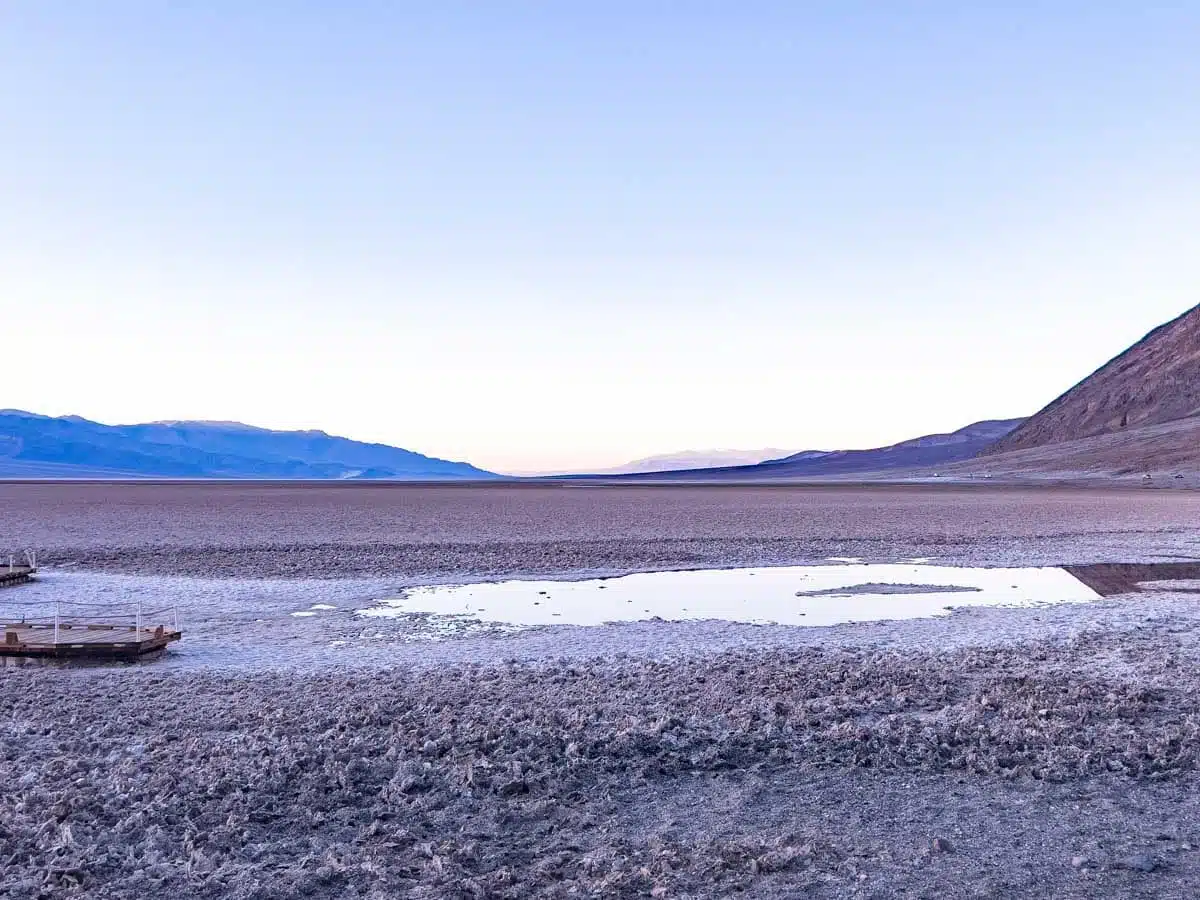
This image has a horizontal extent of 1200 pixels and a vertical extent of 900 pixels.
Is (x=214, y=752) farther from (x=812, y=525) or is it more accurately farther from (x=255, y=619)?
(x=812, y=525)

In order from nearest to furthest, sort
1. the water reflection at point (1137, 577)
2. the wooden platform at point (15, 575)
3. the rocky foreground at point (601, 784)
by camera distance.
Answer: the rocky foreground at point (601, 784), the water reflection at point (1137, 577), the wooden platform at point (15, 575)

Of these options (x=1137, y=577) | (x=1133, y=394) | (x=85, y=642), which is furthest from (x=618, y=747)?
(x=1133, y=394)

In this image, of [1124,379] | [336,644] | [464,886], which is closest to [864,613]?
[336,644]

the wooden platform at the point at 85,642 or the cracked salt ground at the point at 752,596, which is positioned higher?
the wooden platform at the point at 85,642

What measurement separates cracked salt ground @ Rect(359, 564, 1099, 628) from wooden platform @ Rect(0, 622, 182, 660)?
3.51 m

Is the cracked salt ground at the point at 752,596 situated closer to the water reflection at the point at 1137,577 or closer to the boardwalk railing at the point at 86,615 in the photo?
the water reflection at the point at 1137,577

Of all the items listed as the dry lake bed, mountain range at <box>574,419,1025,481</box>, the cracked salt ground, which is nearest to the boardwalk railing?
the dry lake bed

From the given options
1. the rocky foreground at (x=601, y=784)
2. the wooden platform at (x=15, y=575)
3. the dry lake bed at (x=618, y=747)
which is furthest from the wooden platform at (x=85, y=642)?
the wooden platform at (x=15, y=575)

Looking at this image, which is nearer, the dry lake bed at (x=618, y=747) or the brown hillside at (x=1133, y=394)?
the dry lake bed at (x=618, y=747)

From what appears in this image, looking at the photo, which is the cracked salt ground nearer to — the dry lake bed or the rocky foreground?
the dry lake bed

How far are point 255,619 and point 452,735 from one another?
7023 mm

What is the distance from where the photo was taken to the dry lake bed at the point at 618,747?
5.35 metres

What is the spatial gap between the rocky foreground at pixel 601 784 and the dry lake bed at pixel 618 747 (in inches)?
1.0

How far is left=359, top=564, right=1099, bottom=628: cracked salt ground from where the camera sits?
46.5 feet
